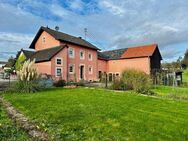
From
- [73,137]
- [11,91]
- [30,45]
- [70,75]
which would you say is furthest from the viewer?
[30,45]

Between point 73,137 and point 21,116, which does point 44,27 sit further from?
point 73,137

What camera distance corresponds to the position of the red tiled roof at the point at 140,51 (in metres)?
36.4

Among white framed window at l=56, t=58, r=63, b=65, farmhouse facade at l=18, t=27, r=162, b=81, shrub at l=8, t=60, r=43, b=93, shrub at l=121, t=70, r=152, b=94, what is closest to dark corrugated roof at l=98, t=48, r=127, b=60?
farmhouse facade at l=18, t=27, r=162, b=81

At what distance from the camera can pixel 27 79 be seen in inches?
574

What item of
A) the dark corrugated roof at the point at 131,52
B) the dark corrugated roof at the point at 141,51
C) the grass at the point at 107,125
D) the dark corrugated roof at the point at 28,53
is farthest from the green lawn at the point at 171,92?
the dark corrugated roof at the point at 28,53

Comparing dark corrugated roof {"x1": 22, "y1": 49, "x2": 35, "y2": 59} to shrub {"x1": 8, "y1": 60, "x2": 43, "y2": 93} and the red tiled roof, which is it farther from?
shrub {"x1": 8, "y1": 60, "x2": 43, "y2": 93}

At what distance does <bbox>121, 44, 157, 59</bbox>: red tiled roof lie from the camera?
36406mm

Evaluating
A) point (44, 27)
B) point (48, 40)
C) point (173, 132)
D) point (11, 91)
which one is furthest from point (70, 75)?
point (173, 132)

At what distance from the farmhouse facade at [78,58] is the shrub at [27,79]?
13193 mm

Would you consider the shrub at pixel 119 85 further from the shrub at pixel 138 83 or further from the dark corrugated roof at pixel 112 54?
the dark corrugated roof at pixel 112 54

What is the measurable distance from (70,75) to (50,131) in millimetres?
26638

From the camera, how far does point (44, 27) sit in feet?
112

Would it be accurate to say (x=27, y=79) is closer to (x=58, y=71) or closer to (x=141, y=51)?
(x=58, y=71)

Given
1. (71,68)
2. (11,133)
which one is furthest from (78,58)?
(11,133)
